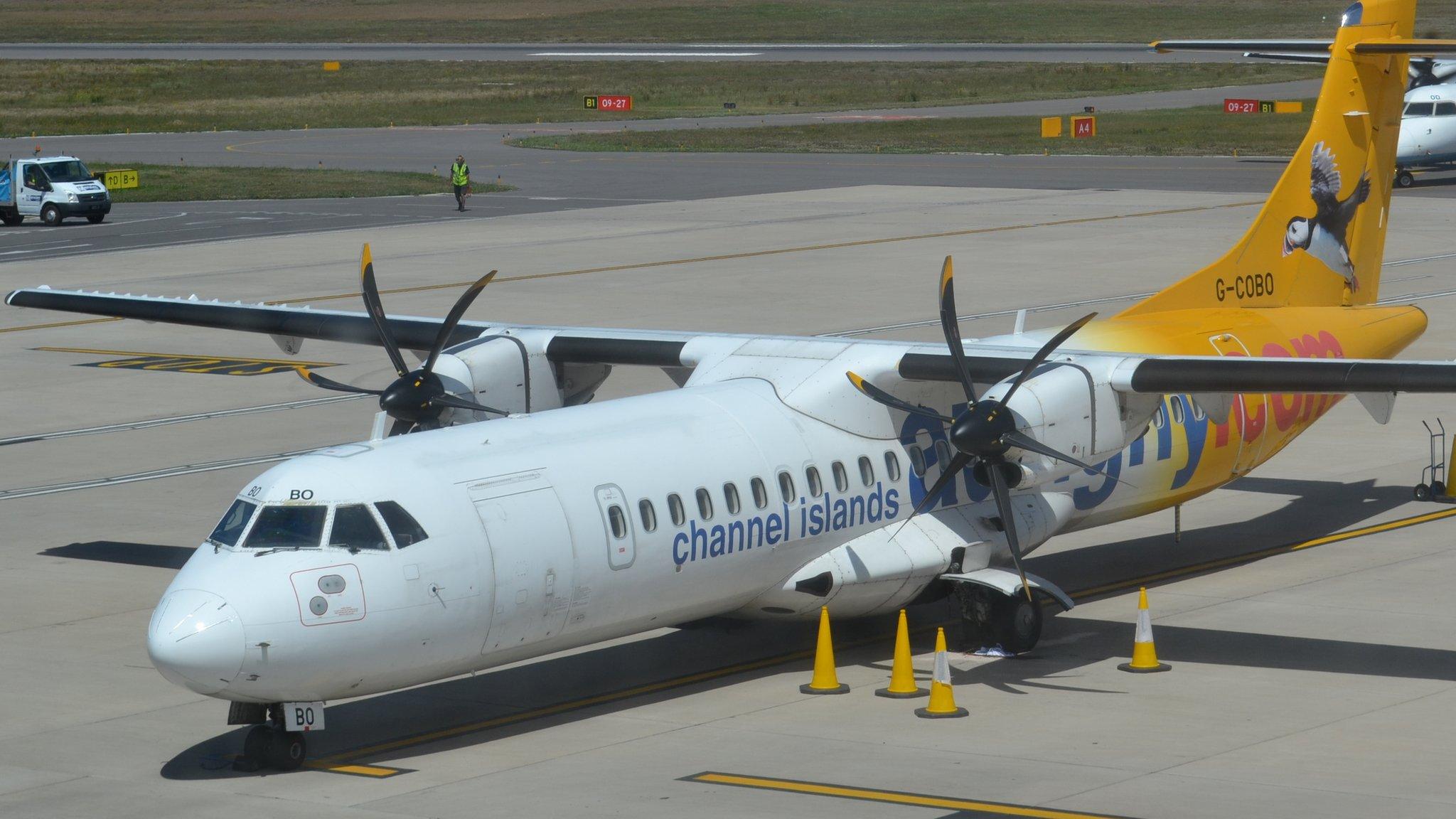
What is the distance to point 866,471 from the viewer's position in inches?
716

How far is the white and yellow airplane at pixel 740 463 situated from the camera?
1469cm

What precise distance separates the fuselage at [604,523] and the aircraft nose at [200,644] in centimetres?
2

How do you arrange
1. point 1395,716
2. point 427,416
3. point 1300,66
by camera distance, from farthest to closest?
1. point 1300,66
2. point 427,416
3. point 1395,716

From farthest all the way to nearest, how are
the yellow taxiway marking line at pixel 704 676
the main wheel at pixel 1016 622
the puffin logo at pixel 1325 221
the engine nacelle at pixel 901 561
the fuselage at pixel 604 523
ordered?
the puffin logo at pixel 1325 221, the main wheel at pixel 1016 622, the engine nacelle at pixel 901 561, the yellow taxiway marking line at pixel 704 676, the fuselage at pixel 604 523

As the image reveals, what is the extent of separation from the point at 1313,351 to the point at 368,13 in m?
176

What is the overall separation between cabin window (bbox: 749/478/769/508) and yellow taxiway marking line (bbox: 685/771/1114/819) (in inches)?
131

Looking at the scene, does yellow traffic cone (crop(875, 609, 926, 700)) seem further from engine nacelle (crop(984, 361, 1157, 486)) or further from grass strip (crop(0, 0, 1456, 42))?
grass strip (crop(0, 0, 1456, 42))

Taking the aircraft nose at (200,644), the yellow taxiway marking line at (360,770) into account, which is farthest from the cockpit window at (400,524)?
the yellow taxiway marking line at (360,770)

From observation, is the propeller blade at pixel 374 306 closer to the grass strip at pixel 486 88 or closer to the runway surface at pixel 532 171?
the runway surface at pixel 532 171

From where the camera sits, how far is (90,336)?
130ft

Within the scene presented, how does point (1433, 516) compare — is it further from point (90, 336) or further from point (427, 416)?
point (90, 336)

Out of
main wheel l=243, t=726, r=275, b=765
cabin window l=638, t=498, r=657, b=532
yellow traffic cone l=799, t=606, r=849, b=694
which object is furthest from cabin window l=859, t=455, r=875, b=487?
main wheel l=243, t=726, r=275, b=765

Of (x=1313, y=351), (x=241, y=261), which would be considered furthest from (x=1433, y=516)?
(x=241, y=261)

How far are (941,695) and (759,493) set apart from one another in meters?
2.58
